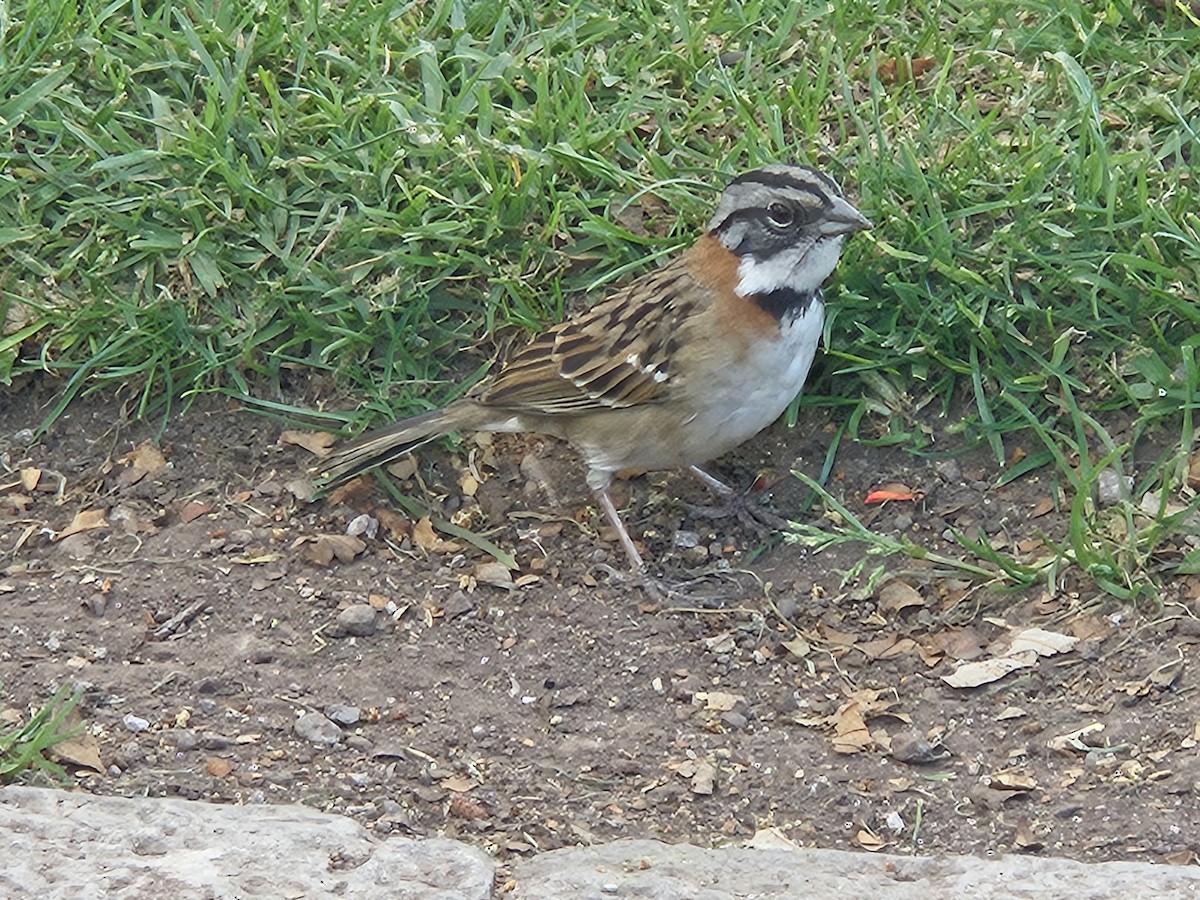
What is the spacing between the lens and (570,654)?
4.84 meters

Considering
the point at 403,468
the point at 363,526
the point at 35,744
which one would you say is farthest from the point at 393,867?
the point at 403,468

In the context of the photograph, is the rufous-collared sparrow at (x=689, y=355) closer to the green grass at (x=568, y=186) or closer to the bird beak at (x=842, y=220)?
the bird beak at (x=842, y=220)

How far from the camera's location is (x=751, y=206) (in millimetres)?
5254

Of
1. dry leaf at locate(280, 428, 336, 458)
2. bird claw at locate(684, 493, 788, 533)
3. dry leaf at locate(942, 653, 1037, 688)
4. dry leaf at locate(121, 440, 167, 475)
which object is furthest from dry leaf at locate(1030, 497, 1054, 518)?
dry leaf at locate(121, 440, 167, 475)

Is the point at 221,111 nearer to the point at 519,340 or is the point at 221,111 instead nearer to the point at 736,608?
the point at 519,340

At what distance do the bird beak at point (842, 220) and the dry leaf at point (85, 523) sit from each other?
7.54 feet

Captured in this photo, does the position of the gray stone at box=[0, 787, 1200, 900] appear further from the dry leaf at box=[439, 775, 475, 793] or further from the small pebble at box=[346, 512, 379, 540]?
the small pebble at box=[346, 512, 379, 540]

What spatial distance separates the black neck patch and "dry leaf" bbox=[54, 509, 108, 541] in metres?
2.04

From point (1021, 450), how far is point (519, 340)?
159cm

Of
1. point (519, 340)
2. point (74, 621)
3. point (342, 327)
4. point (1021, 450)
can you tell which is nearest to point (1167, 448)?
point (1021, 450)

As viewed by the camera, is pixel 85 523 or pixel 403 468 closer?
pixel 85 523

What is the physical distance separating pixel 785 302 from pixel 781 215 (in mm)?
253

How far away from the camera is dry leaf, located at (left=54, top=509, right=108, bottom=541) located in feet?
17.4

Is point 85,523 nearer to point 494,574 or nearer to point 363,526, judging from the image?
point 363,526
